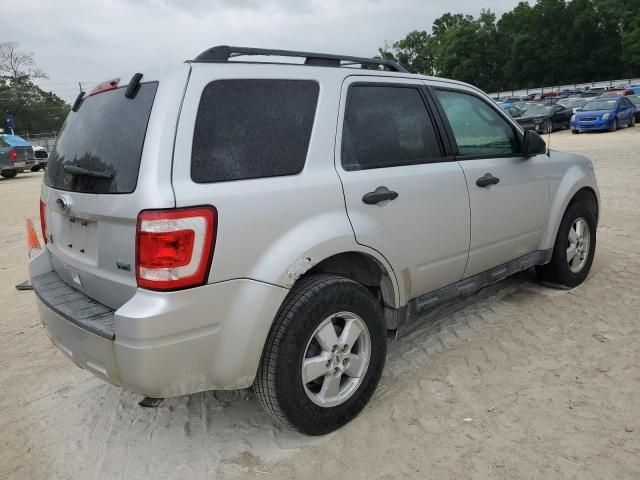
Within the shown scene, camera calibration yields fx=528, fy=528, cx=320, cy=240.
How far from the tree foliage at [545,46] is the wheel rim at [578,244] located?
3007 inches

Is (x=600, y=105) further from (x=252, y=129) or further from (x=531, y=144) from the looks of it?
(x=252, y=129)

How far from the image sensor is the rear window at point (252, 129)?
2.38 m

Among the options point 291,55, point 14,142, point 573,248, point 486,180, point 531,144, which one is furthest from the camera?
point 14,142

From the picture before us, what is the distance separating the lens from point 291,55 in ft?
9.41

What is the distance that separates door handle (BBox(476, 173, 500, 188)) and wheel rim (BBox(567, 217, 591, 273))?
1363 mm

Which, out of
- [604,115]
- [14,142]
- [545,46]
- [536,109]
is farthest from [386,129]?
[545,46]

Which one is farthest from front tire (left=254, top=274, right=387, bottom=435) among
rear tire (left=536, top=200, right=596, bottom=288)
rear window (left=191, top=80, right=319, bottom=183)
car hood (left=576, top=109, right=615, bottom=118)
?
car hood (left=576, top=109, right=615, bottom=118)

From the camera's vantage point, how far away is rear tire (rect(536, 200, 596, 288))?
177 inches

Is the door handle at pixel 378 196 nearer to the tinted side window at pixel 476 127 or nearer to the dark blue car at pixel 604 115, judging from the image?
the tinted side window at pixel 476 127

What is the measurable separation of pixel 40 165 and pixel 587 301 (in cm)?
2507

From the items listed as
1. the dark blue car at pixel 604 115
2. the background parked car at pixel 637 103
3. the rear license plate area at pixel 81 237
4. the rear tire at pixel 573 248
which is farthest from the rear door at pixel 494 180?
the background parked car at pixel 637 103

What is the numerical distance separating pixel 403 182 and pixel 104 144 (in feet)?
5.31

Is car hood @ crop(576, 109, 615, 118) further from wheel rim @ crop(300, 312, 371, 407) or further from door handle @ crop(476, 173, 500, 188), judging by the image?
wheel rim @ crop(300, 312, 371, 407)

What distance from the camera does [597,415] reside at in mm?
2867
